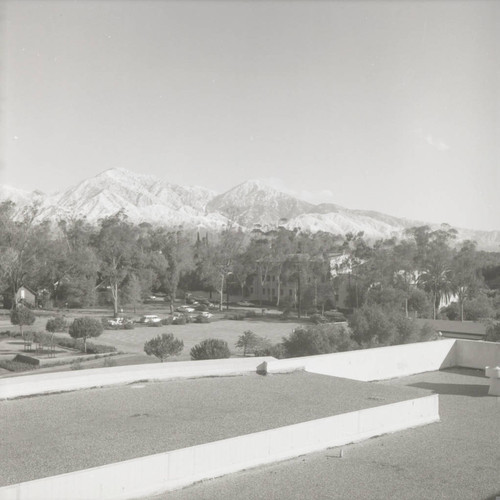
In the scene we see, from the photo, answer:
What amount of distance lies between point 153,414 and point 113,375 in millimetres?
2179

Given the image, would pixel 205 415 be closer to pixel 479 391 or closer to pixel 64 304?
pixel 479 391

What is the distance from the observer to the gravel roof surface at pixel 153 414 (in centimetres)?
578

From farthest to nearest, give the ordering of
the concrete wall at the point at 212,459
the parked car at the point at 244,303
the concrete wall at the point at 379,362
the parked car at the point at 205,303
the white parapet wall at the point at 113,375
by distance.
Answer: the parked car at the point at 244,303 → the parked car at the point at 205,303 → the concrete wall at the point at 379,362 → the white parapet wall at the point at 113,375 → the concrete wall at the point at 212,459

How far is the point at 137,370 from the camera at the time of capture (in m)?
9.85

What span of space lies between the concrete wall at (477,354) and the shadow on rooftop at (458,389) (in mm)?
2104

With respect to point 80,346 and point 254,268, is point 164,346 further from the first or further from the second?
point 254,268

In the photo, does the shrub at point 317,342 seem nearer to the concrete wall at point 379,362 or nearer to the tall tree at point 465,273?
the concrete wall at point 379,362

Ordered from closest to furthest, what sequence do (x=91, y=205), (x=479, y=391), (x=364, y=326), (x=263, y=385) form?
(x=263, y=385) → (x=479, y=391) → (x=364, y=326) → (x=91, y=205)

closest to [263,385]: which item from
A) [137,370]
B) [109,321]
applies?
[137,370]

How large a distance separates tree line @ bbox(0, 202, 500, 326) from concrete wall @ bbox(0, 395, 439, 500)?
32.1 meters

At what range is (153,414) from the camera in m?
7.55

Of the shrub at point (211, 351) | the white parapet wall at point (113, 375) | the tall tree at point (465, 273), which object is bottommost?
the shrub at point (211, 351)

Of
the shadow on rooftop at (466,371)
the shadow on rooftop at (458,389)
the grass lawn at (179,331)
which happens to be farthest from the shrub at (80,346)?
the shadow on rooftop at (458,389)

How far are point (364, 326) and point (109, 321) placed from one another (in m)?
24.3
